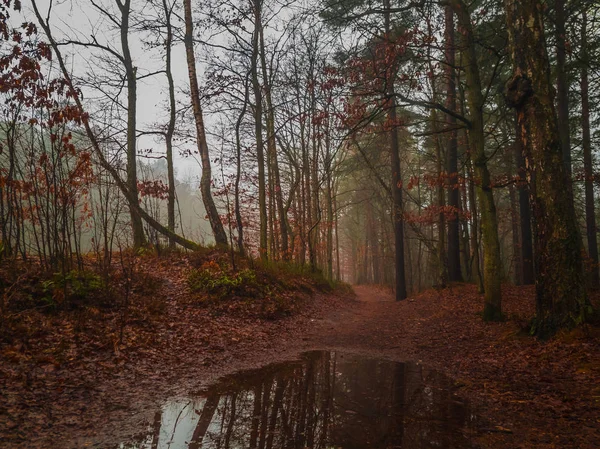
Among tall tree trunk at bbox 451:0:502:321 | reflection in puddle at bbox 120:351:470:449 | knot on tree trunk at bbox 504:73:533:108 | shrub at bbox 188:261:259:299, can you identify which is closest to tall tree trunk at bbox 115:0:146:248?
shrub at bbox 188:261:259:299

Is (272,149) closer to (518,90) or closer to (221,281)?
(221,281)

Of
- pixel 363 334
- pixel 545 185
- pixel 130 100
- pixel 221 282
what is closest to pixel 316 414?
pixel 545 185

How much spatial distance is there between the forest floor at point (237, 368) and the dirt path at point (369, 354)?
2 centimetres

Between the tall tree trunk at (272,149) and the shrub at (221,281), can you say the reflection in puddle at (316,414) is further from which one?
the tall tree trunk at (272,149)

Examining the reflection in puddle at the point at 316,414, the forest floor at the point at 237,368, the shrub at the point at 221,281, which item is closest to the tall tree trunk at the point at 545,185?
the forest floor at the point at 237,368

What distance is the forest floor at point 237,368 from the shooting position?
343 centimetres

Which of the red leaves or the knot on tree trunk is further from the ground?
the knot on tree trunk

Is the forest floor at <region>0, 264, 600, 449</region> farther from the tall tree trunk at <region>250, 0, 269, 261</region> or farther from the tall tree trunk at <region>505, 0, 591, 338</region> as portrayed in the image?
the tall tree trunk at <region>250, 0, 269, 261</region>

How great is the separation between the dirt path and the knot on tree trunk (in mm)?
3910

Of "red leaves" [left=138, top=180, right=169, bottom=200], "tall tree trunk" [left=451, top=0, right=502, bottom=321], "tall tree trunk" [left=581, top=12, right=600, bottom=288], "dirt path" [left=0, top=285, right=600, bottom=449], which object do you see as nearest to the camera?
"dirt path" [left=0, top=285, right=600, bottom=449]

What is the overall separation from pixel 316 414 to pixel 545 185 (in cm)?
513

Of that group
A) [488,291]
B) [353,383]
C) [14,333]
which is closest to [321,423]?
[353,383]

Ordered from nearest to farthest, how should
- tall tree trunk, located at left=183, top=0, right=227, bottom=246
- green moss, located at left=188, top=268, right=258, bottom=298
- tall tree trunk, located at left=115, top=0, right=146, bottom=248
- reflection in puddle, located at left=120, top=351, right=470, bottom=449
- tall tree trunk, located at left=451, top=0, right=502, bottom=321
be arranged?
reflection in puddle, located at left=120, top=351, right=470, bottom=449 → tall tree trunk, located at left=451, top=0, right=502, bottom=321 → green moss, located at left=188, top=268, right=258, bottom=298 → tall tree trunk, located at left=183, top=0, right=227, bottom=246 → tall tree trunk, located at left=115, top=0, right=146, bottom=248

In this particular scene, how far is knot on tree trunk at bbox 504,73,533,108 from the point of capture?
6297 mm
